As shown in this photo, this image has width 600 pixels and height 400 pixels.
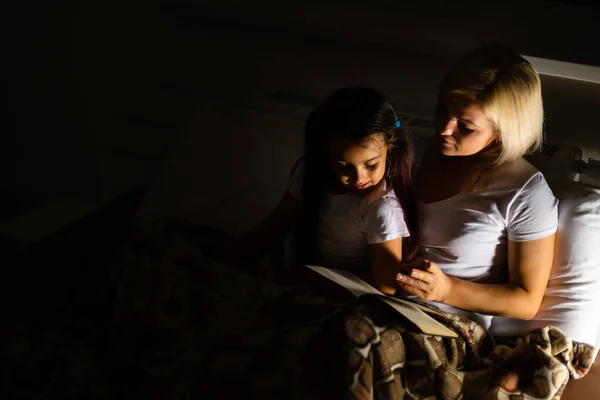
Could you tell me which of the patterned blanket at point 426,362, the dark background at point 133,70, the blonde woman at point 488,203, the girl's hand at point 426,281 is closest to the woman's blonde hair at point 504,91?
the blonde woman at point 488,203

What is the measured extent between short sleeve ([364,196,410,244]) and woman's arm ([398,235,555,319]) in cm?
7

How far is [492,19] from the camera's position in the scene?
1587 mm

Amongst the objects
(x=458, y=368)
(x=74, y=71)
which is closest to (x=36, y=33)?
(x=74, y=71)

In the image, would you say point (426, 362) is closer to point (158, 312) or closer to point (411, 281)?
point (411, 281)

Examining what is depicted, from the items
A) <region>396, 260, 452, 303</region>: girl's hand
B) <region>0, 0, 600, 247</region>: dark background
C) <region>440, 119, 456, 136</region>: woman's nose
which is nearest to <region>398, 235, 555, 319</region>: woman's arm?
<region>396, 260, 452, 303</region>: girl's hand

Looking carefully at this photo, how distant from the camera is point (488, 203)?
124 cm

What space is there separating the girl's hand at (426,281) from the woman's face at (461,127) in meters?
0.22

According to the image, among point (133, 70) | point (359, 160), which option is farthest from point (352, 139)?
point (133, 70)

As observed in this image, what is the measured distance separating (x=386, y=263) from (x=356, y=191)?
0.51ft

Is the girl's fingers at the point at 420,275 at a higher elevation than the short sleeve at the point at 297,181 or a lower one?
lower

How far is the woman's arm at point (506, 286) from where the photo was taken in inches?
46.8

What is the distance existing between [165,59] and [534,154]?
1199 millimetres

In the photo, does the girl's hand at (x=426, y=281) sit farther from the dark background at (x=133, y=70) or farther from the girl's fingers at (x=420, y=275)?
the dark background at (x=133, y=70)

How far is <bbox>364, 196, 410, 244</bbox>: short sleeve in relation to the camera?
4.06ft
